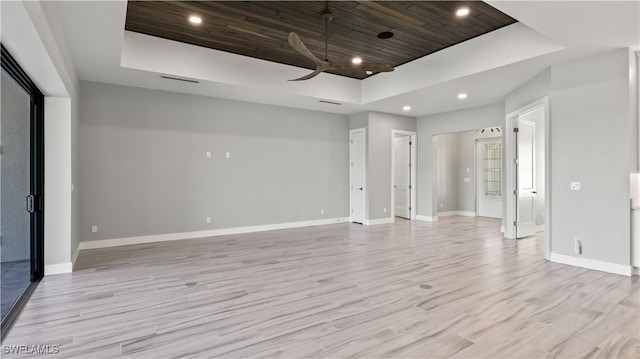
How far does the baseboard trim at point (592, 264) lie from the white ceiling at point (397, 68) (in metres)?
2.67

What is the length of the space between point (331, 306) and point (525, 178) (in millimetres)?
5308

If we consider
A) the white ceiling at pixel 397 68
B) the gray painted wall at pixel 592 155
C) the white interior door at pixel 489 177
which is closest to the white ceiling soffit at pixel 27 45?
the white ceiling at pixel 397 68

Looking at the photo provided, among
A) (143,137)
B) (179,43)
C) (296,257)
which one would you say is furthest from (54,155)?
(296,257)

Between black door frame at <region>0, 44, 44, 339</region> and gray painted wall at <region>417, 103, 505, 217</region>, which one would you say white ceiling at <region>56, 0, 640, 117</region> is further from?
black door frame at <region>0, 44, 44, 339</region>

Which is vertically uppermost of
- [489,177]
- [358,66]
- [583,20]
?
[583,20]

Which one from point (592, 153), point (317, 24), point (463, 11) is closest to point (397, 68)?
point (463, 11)

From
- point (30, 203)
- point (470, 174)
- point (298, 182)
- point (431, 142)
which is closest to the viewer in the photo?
point (30, 203)

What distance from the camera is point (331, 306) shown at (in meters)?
3.13

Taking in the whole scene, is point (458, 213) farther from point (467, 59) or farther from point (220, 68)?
point (220, 68)

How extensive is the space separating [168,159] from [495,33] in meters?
5.81

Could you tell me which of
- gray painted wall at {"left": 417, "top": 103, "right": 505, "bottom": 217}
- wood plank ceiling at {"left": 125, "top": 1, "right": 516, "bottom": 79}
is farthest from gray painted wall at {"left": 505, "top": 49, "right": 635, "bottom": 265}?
gray painted wall at {"left": 417, "top": 103, "right": 505, "bottom": 217}

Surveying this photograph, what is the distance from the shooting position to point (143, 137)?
6.02m

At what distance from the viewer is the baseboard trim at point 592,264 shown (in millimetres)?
4066

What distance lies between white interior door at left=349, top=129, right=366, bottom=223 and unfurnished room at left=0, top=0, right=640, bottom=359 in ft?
0.25
